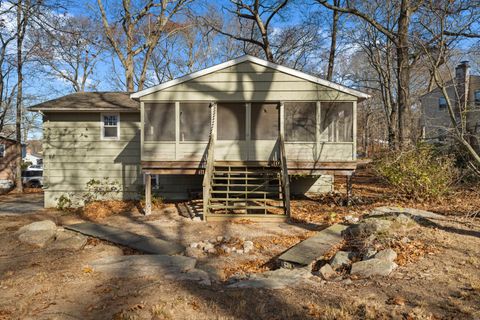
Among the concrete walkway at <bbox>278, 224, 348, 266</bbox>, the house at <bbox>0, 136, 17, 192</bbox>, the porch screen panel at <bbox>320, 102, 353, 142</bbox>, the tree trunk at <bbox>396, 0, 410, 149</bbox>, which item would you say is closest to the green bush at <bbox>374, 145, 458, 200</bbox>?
the porch screen panel at <bbox>320, 102, 353, 142</bbox>

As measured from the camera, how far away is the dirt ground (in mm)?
→ 3725

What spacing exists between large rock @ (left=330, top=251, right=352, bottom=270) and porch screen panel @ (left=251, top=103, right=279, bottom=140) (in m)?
7.25

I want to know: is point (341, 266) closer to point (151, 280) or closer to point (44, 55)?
point (151, 280)

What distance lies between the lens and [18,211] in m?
12.9

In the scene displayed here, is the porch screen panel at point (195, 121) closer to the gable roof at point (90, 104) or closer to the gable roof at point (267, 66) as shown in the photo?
the gable roof at point (267, 66)

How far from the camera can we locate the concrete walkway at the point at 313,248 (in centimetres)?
572

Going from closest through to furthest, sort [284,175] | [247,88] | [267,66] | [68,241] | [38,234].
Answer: [68,241] < [38,234] < [284,175] < [267,66] < [247,88]

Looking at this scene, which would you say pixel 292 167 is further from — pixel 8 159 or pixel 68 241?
pixel 8 159

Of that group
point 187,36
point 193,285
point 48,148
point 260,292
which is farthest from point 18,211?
point 187,36

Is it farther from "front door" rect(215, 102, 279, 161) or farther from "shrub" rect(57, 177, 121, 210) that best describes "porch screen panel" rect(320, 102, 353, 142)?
"shrub" rect(57, 177, 121, 210)

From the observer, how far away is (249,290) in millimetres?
4391

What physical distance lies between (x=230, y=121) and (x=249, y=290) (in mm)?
9094

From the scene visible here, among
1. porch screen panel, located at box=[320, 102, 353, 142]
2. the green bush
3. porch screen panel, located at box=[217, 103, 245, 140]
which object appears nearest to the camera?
the green bush

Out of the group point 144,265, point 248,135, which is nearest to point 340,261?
point 144,265
